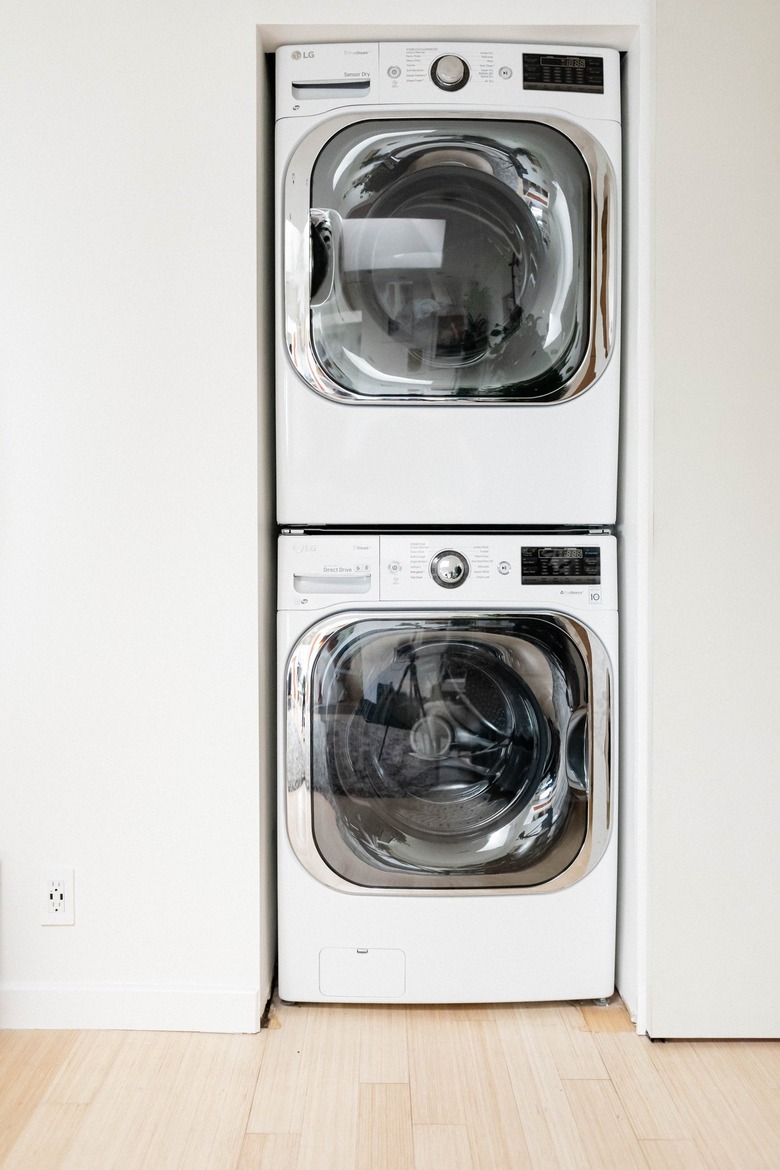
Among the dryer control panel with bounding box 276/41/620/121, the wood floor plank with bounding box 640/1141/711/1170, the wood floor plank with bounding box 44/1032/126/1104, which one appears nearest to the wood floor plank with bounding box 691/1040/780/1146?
the wood floor plank with bounding box 640/1141/711/1170

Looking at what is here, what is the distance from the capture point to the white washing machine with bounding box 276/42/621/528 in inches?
58.8

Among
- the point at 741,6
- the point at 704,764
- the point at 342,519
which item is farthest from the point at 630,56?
the point at 704,764

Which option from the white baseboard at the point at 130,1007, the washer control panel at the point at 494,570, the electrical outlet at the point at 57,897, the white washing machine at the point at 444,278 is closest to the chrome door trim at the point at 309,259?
the white washing machine at the point at 444,278

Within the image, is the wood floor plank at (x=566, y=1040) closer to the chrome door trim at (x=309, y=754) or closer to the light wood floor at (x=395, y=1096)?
the light wood floor at (x=395, y=1096)

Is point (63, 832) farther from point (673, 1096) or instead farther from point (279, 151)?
point (279, 151)

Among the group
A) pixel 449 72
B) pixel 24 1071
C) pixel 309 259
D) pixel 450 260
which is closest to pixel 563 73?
pixel 449 72

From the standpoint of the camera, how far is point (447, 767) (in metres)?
1.56

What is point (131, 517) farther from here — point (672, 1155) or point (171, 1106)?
point (672, 1155)

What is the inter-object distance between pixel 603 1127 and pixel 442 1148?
10.3 inches

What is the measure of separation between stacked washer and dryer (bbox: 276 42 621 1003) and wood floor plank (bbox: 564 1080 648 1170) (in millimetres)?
213

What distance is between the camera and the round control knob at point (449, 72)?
1.48 metres

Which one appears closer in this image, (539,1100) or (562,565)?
(539,1100)

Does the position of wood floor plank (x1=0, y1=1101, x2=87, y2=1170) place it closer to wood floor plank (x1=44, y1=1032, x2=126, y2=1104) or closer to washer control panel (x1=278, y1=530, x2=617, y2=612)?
wood floor plank (x1=44, y1=1032, x2=126, y2=1104)

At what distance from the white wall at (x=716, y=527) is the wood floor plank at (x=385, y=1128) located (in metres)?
0.49
